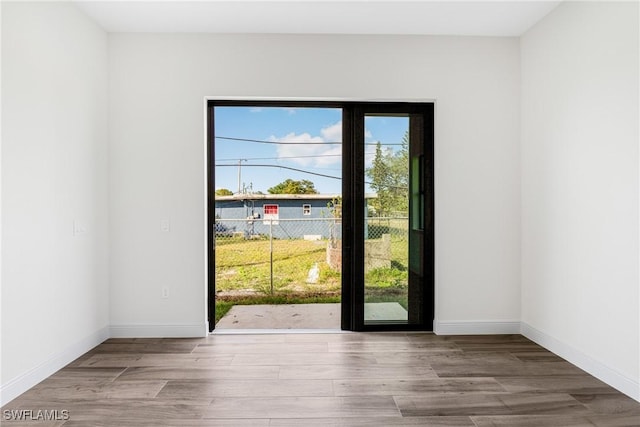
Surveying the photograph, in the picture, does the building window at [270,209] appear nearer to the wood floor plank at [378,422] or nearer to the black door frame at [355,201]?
the black door frame at [355,201]

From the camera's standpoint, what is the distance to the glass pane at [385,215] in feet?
11.9

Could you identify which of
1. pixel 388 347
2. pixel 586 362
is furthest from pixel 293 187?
pixel 586 362

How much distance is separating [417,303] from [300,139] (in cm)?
261

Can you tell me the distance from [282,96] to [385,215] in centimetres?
142

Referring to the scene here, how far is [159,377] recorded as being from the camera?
2.66 metres

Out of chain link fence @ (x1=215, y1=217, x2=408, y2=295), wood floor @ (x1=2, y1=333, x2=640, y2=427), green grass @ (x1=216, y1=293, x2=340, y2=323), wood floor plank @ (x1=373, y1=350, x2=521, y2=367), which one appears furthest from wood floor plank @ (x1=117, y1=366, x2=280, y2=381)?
chain link fence @ (x1=215, y1=217, x2=408, y2=295)

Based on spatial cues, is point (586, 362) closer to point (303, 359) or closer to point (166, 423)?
point (303, 359)

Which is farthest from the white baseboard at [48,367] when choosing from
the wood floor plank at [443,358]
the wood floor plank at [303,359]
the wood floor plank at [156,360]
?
the wood floor plank at [443,358]

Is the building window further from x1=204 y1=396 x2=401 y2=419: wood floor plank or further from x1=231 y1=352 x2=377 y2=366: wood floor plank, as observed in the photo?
x1=204 y1=396 x2=401 y2=419: wood floor plank

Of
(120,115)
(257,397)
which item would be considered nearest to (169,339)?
(257,397)

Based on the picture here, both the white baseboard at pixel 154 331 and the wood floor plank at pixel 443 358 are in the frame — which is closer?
the wood floor plank at pixel 443 358

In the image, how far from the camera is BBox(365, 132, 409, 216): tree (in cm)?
362

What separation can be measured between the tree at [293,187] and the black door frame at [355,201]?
5.20 feet

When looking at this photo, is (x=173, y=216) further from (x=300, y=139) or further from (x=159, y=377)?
(x=300, y=139)
